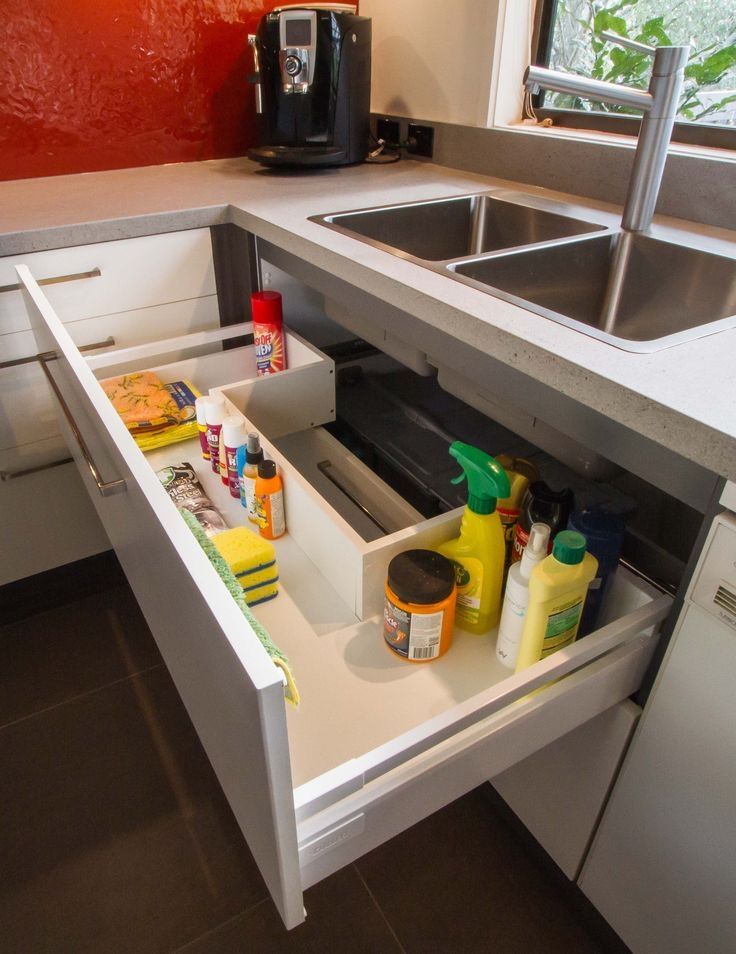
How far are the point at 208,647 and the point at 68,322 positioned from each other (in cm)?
104

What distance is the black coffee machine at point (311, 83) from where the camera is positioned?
1496mm

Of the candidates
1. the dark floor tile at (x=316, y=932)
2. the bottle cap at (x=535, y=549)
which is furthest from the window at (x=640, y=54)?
the dark floor tile at (x=316, y=932)

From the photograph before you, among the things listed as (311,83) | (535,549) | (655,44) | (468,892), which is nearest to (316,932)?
(468,892)

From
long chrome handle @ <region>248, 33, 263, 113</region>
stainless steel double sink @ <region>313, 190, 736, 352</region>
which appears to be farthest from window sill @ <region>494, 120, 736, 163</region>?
long chrome handle @ <region>248, 33, 263, 113</region>

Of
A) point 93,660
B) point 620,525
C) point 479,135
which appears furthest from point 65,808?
point 479,135

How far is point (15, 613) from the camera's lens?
1.66 metres

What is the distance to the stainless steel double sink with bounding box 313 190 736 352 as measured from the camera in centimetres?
108

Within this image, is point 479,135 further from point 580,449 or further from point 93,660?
point 93,660

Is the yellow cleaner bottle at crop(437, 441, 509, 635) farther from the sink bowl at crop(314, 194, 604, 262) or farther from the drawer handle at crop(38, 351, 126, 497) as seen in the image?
the sink bowl at crop(314, 194, 604, 262)

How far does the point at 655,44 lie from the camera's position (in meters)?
1.41

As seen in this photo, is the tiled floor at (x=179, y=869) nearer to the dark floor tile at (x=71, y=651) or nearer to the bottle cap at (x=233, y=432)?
the dark floor tile at (x=71, y=651)

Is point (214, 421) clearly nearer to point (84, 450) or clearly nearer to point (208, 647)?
point (84, 450)

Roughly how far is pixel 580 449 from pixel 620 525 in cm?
23

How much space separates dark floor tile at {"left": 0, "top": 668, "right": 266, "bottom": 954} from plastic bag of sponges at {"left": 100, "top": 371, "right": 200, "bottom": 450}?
0.60 meters
